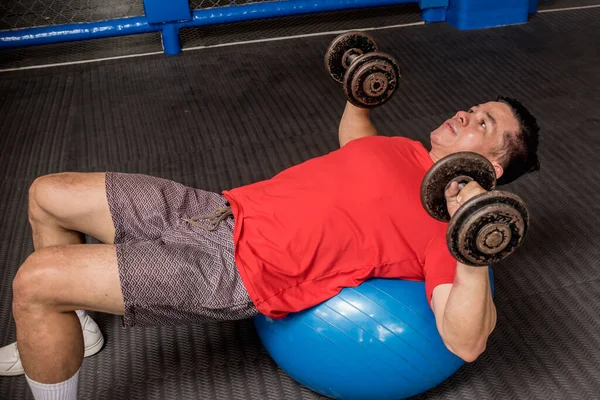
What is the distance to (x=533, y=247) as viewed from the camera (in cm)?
202

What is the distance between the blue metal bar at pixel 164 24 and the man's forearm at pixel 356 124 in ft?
6.64

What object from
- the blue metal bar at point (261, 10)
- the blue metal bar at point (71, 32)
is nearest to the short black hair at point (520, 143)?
the blue metal bar at point (261, 10)

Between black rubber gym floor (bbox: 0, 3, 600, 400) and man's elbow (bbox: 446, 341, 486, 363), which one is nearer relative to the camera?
man's elbow (bbox: 446, 341, 486, 363)

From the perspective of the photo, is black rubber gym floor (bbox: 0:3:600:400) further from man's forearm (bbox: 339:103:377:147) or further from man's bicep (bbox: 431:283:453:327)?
man's forearm (bbox: 339:103:377:147)

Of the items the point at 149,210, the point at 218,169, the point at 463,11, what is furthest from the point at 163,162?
the point at 463,11

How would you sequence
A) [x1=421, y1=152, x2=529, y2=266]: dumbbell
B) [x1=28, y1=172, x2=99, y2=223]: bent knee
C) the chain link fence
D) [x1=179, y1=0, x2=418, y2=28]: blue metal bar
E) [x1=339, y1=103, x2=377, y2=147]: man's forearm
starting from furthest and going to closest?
the chain link fence, [x1=179, y1=0, x2=418, y2=28]: blue metal bar, [x1=339, y1=103, x2=377, y2=147]: man's forearm, [x1=28, y1=172, x2=99, y2=223]: bent knee, [x1=421, y1=152, x2=529, y2=266]: dumbbell

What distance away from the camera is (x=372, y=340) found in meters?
1.33

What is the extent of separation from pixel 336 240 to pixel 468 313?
318 mm

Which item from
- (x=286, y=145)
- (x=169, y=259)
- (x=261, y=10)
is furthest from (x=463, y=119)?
(x=261, y=10)

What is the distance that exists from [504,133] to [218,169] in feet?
4.16

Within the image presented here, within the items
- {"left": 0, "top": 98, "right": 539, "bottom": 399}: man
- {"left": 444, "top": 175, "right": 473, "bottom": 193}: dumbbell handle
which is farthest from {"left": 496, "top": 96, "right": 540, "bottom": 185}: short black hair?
{"left": 444, "top": 175, "right": 473, "bottom": 193}: dumbbell handle

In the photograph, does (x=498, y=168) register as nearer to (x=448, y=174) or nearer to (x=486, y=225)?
(x=448, y=174)

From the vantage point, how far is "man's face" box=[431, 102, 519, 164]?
4.84 feet

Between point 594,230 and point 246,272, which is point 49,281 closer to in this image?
point 246,272
